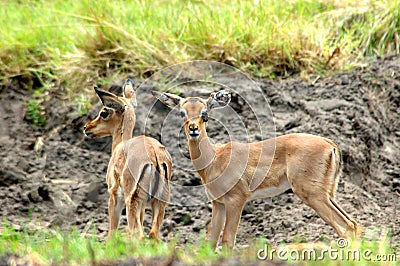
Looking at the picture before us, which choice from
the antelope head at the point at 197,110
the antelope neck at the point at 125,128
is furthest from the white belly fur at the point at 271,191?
the antelope neck at the point at 125,128

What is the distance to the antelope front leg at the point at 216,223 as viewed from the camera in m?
7.02

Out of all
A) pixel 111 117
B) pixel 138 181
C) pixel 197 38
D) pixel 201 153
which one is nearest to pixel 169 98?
pixel 201 153

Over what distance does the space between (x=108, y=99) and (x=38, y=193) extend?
5.54 ft

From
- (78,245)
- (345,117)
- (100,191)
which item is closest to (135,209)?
(78,245)

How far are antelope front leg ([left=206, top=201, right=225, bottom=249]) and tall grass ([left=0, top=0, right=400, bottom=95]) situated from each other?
9.82 feet

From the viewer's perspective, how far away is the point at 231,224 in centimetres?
688

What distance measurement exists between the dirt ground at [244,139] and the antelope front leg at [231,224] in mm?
700

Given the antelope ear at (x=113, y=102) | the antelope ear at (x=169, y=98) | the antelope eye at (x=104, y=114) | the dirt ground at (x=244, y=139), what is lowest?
the dirt ground at (x=244, y=139)

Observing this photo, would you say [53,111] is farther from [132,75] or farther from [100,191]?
[100,191]

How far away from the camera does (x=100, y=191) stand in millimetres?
8688

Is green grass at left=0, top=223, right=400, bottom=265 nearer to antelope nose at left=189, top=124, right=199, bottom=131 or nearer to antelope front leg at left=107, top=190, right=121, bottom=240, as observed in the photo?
antelope front leg at left=107, top=190, right=121, bottom=240

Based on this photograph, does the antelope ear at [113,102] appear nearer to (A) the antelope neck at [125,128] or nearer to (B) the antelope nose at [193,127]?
(A) the antelope neck at [125,128]

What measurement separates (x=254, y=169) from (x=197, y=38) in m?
3.21

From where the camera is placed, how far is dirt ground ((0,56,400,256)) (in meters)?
8.05
